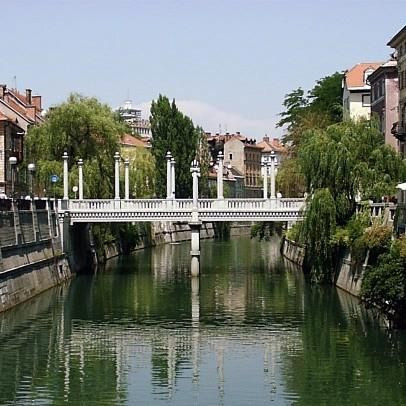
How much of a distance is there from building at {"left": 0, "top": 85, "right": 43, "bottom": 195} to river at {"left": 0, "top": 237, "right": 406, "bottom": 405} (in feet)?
62.2

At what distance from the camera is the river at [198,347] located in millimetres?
27172

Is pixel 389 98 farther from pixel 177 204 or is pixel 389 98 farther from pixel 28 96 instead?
pixel 28 96

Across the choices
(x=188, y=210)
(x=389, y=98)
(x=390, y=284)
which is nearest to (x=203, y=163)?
(x=389, y=98)

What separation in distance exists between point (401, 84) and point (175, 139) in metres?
36.7

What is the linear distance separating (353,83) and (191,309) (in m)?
42.2

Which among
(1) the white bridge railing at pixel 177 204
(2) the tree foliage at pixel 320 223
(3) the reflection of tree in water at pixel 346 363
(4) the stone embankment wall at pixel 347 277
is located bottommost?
(3) the reflection of tree in water at pixel 346 363

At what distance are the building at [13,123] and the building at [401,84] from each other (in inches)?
969

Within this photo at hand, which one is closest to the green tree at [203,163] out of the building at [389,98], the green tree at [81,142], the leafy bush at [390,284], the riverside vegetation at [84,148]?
the riverside vegetation at [84,148]

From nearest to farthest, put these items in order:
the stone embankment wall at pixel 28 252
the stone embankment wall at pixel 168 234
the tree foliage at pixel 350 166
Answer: the stone embankment wall at pixel 28 252
the tree foliage at pixel 350 166
the stone embankment wall at pixel 168 234

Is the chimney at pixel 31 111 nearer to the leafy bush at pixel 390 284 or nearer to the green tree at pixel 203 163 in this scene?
the green tree at pixel 203 163

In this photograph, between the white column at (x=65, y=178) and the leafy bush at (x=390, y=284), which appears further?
the white column at (x=65, y=178)

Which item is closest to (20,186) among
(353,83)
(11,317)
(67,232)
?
(67,232)

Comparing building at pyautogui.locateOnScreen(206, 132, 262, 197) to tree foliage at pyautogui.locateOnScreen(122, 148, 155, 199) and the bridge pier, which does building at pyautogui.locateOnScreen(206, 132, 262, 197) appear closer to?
tree foliage at pyautogui.locateOnScreen(122, 148, 155, 199)

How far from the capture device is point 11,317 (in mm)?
39938
